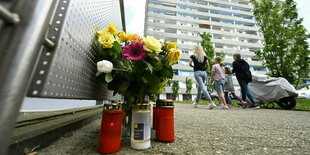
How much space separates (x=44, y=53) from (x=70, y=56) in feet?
0.59

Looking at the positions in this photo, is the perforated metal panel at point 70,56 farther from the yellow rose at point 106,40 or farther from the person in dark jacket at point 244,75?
the person in dark jacket at point 244,75

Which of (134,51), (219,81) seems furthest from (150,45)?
(219,81)

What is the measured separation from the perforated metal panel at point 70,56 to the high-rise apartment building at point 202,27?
20.9 metres

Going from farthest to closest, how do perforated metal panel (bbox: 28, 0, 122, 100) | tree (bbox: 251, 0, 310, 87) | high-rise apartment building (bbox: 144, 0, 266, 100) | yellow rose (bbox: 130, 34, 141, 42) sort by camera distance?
high-rise apartment building (bbox: 144, 0, 266, 100) → tree (bbox: 251, 0, 310, 87) → yellow rose (bbox: 130, 34, 141, 42) → perforated metal panel (bbox: 28, 0, 122, 100)

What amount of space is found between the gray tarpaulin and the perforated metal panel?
5.51 meters

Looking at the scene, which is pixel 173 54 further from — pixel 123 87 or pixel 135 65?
pixel 123 87

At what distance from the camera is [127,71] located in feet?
2.89

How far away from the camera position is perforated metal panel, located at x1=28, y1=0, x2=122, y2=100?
18.5 inches

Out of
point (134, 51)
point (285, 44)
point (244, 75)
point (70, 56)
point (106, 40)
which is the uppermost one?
point (285, 44)

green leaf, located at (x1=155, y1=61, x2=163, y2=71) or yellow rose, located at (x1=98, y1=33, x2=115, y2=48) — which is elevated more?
yellow rose, located at (x1=98, y1=33, x2=115, y2=48)

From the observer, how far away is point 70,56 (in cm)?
65

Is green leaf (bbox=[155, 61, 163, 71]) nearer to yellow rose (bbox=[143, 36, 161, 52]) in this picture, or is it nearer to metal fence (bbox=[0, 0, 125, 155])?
yellow rose (bbox=[143, 36, 161, 52])

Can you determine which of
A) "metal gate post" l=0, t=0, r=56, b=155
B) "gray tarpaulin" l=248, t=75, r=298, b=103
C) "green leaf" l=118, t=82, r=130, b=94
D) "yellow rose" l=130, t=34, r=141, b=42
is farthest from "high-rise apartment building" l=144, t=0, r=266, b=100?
"metal gate post" l=0, t=0, r=56, b=155

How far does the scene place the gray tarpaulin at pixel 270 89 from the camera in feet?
13.6
